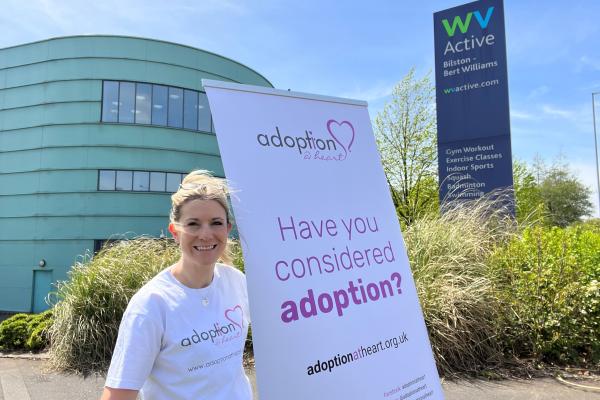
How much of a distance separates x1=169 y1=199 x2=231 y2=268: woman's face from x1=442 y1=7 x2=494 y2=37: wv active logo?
9.54 metres

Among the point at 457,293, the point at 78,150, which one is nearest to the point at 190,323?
the point at 457,293

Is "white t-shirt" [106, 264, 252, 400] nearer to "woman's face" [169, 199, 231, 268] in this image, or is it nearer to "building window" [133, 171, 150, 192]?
"woman's face" [169, 199, 231, 268]

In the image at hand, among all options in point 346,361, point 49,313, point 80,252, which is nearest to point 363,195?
point 346,361

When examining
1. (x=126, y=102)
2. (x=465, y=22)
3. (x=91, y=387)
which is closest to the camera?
(x=91, y=387)

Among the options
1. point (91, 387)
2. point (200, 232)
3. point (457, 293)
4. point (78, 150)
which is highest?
point (78, 150)

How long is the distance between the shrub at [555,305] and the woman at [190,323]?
4.52m

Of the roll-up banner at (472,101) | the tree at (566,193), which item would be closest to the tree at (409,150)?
the roll-up banner at (472,101)

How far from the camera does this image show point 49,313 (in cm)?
841

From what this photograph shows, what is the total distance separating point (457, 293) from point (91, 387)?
4.68 metres

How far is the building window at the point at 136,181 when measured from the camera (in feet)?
78.8

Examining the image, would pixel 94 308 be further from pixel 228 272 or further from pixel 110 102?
pixel 110 102

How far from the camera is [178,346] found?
1.64m

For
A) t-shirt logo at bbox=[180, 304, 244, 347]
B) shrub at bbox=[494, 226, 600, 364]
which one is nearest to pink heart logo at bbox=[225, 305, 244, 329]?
t-shirt logo at bbox=[180, 304, 244, 347]

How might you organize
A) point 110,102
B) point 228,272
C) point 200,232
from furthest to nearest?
point 110,102 < point 228,272 < point 200,232
